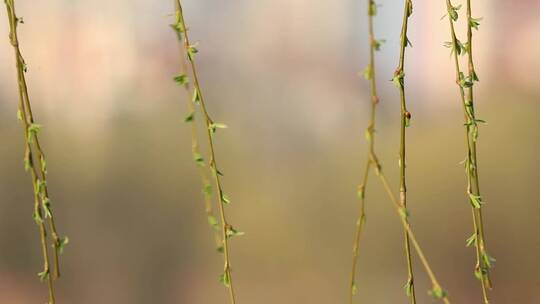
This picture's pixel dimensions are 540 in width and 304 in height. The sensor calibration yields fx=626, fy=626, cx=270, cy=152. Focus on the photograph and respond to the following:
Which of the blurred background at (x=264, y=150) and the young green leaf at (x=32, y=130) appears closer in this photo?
the young green leaf at (x=32, y=130)

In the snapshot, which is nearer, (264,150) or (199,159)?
(199,159)

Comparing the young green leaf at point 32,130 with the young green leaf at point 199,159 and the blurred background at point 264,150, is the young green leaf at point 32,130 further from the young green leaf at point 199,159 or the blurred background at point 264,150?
the blurred background at point 264,150

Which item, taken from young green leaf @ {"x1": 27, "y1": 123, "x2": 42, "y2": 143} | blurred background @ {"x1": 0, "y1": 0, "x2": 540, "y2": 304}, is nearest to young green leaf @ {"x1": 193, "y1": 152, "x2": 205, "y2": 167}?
young green leaf @ {"x1": 27, "y1": 123, "x2": 42, "y2": 143}

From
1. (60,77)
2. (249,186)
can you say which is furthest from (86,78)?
(249,186)

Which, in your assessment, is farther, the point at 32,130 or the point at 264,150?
the point at 264,150

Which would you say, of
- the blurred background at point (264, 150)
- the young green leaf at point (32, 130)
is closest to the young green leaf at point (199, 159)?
the young green leaf at point (32, 130)

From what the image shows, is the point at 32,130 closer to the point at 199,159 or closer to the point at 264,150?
the point at 199,159

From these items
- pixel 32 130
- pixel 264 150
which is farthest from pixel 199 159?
pixel 264 150

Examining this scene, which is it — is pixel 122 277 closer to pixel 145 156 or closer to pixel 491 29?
pixel 145 156

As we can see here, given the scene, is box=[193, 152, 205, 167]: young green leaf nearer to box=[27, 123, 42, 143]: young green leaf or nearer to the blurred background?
box=[27, 123, 42, 143]: young green leaf
